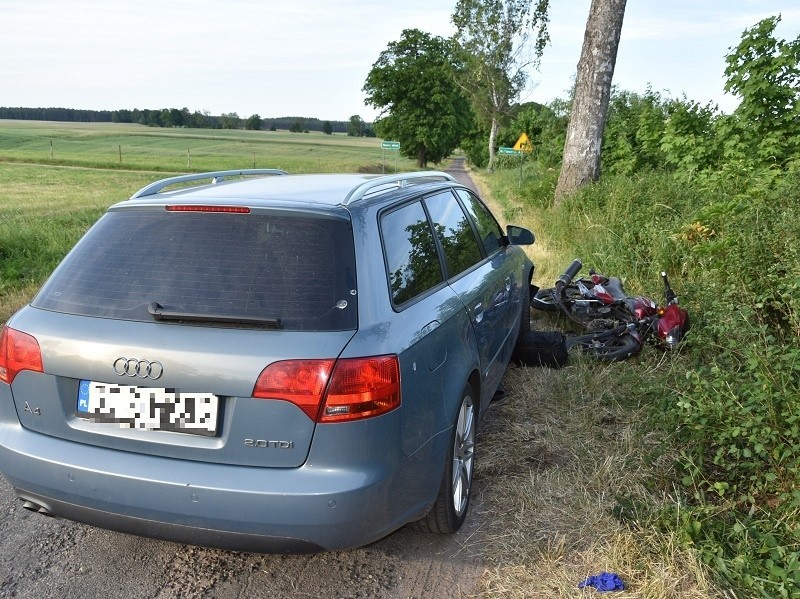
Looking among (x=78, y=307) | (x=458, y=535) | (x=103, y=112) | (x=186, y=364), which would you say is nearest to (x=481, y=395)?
(x=458, y=535)

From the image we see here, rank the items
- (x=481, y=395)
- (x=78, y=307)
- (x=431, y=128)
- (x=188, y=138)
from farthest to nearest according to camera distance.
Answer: (x=188, y=138)
(x=431, y=128)
(x=481, y=395)
(x=78, y=307)

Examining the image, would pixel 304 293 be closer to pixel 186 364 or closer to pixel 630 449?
pixel 186 364

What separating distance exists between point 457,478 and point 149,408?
5.03 feet

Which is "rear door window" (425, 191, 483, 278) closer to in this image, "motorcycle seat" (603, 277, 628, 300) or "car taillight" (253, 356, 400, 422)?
"car taillight" (253, 356, 400, 422)

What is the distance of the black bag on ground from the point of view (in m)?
5.78

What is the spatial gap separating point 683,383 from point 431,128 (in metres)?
56.9

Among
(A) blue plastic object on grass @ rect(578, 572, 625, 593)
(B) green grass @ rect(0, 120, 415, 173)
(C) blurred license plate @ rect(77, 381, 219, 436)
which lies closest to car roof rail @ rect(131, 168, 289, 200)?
(C) blurred license plate @ rect(77, 381, 219, 436)

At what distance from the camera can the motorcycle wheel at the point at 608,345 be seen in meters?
5.78

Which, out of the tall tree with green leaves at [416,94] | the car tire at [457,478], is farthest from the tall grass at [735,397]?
the tall tree with green leaves at [416,94]

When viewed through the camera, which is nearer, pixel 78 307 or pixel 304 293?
pixel 304 293

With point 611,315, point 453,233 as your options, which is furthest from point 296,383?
point 611,315

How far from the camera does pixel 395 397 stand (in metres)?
2.75

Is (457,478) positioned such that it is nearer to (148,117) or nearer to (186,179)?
(186,179)

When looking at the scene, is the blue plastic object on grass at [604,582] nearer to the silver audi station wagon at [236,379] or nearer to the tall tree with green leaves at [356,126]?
the silver audi station wagon at [236,379]
